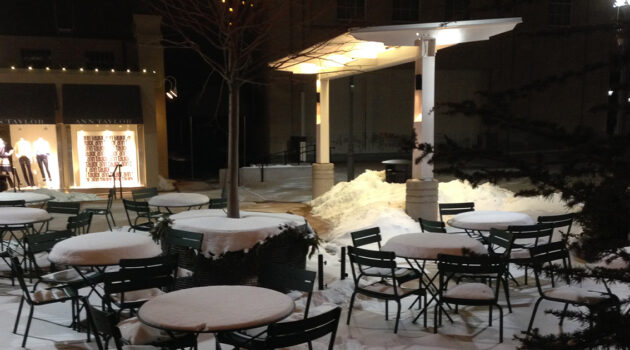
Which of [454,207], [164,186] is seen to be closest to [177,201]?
[454,207]

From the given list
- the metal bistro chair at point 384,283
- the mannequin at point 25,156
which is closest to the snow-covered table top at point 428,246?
the metal bistro chair at point 384,283

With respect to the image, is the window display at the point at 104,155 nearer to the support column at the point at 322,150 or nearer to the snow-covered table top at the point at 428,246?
the support column at the point at 322,150

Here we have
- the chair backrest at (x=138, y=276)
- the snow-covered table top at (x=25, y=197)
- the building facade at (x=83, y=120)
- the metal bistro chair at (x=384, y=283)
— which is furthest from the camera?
the building facade at (x=83, y=120)

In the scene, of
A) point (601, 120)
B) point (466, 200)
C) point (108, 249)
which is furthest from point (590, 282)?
point (601, 120)

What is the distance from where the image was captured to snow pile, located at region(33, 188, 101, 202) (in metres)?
15.2

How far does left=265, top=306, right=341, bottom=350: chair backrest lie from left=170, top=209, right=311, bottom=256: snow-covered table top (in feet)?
9.52

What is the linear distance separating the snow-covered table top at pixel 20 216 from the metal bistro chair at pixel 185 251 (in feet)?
9.71

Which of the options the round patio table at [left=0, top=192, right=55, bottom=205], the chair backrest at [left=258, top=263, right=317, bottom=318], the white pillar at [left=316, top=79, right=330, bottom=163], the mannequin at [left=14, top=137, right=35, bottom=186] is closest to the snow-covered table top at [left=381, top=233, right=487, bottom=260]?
the chair backrest at [left=258, top=263, right=317, bottom=318]

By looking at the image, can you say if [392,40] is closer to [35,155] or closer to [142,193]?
[142,193]

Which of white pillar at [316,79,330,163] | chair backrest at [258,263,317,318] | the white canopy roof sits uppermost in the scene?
the white canopy roof

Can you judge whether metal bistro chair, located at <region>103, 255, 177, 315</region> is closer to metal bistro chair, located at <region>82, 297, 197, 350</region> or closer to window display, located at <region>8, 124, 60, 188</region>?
metal bistro chair, located at <region>82, 297, 197, 350</region>

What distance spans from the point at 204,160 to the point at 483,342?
2647cm

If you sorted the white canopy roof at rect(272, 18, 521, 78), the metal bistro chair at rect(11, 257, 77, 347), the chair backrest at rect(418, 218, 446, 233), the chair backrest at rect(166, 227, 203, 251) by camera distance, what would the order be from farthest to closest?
the white canopy roof at rect(272, 18, 521, 78) → the chair backrest at rect(418, 218, 446, 233) → the chair backrest at rect(166, 227, 203, 251) → the metal bistro chair at rect(11, 257, 77, 347)

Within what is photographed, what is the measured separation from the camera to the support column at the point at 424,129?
33.2ft
